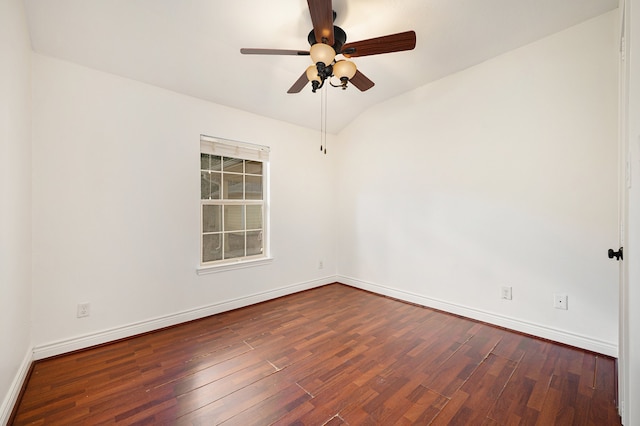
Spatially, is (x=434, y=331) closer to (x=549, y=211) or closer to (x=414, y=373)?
(x=414, y=373)

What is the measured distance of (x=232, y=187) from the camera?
3291 mm

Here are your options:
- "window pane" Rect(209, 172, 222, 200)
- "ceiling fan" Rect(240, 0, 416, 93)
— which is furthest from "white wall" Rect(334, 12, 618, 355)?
"window pane" Rect(209, 172, 222, 200)

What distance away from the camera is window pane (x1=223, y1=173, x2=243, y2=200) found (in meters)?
3.23

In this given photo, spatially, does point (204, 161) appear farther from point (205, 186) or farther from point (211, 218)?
point (211, 218)

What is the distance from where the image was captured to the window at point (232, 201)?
121 inches

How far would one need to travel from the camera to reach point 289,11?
2.09 m

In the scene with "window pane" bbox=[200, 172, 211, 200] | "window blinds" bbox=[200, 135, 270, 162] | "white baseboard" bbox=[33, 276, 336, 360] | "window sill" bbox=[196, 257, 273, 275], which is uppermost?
"window blinds" bbox=[200, 135, 270, 162]

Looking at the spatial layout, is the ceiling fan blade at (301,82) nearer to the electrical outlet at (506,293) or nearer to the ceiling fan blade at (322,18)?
the ceiling fan blade at (322,18)

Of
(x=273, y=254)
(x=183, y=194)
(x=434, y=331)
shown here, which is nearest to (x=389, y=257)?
(x=434, y=331)

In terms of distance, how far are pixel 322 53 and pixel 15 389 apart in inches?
114

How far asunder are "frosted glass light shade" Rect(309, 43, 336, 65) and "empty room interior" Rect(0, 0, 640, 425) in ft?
0.04

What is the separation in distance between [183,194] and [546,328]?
374 cm

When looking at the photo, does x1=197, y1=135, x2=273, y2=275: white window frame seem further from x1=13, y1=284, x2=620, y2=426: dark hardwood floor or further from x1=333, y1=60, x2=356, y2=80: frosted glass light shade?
x1=333, y1=60, x2=356, y2=80: frosted glass light shade

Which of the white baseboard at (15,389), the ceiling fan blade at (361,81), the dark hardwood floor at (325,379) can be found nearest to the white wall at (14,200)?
the white baseboard at (15,389)
